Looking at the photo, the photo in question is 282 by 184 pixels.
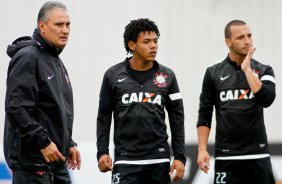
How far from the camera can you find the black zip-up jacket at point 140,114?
6.55m

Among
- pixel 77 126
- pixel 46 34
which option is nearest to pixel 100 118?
pixel 46 34

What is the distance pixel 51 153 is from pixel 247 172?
1948 mm

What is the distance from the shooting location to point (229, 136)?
702cm

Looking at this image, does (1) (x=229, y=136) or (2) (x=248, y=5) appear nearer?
(1) (x=229, y=136)

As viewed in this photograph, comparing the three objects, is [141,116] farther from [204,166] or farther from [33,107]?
[33,107]

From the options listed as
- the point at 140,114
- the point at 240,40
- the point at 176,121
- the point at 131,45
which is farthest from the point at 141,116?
the point at 240,40

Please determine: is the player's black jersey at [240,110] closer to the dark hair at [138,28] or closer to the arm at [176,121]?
the arm at [176,121]

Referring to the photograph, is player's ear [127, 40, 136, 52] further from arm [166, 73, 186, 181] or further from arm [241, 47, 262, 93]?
arm [241, 47, 262, 93]

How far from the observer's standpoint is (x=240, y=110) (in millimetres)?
6965

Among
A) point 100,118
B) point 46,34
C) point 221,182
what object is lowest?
point 221,182

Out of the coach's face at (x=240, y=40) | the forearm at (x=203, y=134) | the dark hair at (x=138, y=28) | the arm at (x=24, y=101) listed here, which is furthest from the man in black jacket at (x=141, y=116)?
the arm at (x=24, y=101)

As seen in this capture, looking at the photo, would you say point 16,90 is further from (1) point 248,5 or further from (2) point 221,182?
(1) point 248,5

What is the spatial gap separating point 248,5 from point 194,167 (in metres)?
1.77

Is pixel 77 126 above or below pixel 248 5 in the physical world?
below
